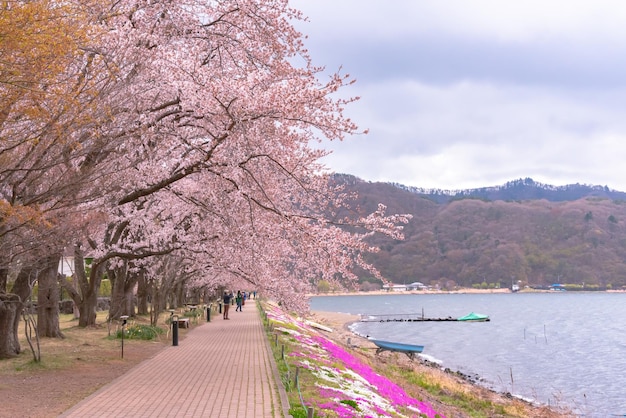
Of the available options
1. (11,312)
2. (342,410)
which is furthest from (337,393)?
(11,312)

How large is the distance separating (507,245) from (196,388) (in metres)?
153

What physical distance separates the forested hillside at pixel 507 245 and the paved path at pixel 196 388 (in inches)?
4929

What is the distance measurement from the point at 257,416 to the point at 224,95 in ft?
17.3

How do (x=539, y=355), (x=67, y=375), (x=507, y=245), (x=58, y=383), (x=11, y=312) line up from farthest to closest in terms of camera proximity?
1. (x=507, y=245)
2. (x=539, y=355)
3. (x=11, y=312)
4. (x=67, y=375)
5. (x=58, y=383)

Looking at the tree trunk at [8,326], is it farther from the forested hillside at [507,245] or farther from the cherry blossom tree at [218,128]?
the forested hillside at [507,245]

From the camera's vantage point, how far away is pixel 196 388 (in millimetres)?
11867

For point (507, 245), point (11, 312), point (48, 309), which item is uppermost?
point (507, 245)

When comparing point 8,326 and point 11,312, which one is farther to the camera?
point 8,326

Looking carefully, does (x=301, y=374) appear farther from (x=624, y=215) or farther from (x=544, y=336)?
(x=624, y=215)

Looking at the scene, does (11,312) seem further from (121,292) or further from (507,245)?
(507,245)

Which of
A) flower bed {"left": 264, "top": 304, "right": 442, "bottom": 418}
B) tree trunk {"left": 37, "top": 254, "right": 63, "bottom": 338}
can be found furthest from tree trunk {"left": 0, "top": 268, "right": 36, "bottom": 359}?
flower bed {"left": 264, "top": 304, "right": 442, "bottom": 418}

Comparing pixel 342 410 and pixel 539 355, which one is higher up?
pixel 342 410

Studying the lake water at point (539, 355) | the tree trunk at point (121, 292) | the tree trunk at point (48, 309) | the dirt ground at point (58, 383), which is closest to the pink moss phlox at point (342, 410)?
the dirt ground at point (58, 383)

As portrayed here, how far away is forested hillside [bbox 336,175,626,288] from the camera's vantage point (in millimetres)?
147375
